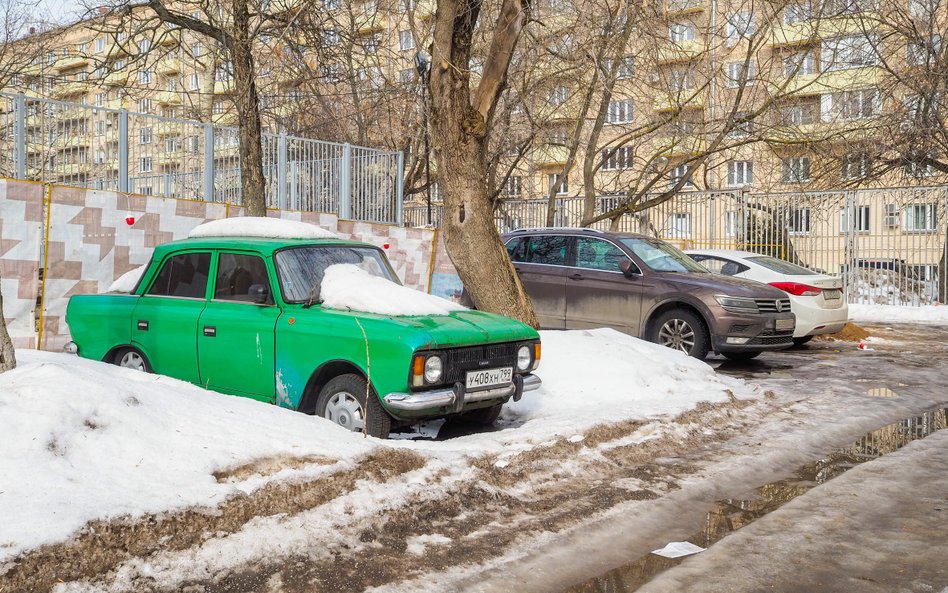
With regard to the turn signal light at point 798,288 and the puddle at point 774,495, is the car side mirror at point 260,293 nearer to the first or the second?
the puddle at point 774,495

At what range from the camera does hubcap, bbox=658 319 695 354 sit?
1180 centimetres

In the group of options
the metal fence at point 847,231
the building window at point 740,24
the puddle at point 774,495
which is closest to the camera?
the puddle at point 774,495

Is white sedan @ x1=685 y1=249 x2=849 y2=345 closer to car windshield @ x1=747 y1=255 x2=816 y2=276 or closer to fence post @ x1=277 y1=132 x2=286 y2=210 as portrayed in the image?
car windshield @ x1=747 y1=255 x2=816 y2=276

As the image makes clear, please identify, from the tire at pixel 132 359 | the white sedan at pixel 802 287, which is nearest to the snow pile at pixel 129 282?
the tire at pixel 132 359

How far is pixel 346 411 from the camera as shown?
6.38m

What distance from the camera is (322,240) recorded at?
7.59 m

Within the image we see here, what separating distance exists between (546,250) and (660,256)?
5.50 ft

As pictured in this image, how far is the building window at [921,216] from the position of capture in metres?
22.8

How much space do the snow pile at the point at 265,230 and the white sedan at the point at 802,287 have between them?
820 cm

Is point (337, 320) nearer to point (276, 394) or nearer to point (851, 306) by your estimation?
point (276, 394)

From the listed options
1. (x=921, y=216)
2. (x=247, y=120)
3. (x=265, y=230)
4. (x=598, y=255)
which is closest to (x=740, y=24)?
(x=921, y=216)

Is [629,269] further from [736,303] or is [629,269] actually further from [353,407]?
[353,407]

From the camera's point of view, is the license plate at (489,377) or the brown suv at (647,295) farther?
the brown suv at (647,295)

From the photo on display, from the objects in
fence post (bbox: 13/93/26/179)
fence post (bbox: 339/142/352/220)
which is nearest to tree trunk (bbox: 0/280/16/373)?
fence post (bbox: 13/93/26/179)
